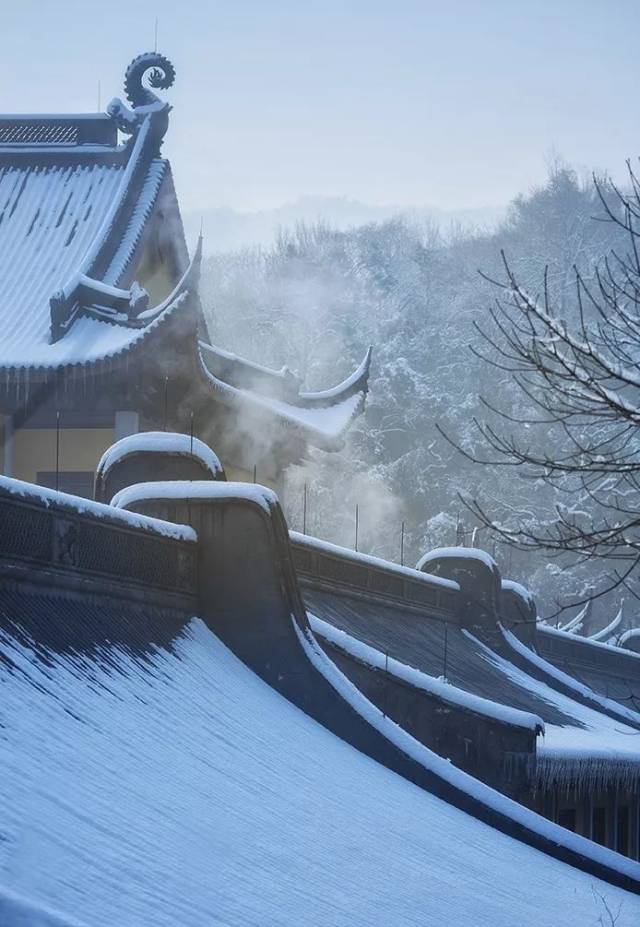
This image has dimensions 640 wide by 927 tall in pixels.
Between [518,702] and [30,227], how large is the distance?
37.4 feet

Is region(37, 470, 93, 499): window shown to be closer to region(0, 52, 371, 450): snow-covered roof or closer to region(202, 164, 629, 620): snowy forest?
region(0, 52, 371, 450): snow-covered roof

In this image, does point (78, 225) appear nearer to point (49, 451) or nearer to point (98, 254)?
point (98, 254)

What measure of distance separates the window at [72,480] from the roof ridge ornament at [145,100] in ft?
21.7

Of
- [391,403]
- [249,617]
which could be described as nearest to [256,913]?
[249,617]

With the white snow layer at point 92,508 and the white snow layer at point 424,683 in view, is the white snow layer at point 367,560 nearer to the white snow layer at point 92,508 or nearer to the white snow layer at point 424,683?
the white snow layer at point 424,683

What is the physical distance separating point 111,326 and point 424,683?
30.3 ft

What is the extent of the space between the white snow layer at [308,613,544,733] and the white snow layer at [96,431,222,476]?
5.42ft

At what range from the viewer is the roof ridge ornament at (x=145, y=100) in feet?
86.9

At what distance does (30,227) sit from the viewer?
26.0 m

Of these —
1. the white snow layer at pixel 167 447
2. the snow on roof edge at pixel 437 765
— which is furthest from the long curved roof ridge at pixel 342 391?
the snow on roof edge at pixel 437 765

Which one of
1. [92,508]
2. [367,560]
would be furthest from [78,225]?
[92,508]

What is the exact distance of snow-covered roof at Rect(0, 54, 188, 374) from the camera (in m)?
22.2

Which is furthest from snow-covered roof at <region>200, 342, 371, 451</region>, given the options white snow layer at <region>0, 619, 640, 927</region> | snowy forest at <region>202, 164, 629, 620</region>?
snowy forest at <region>202, 164, 629, 620</region>

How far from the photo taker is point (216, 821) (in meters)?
8.17
